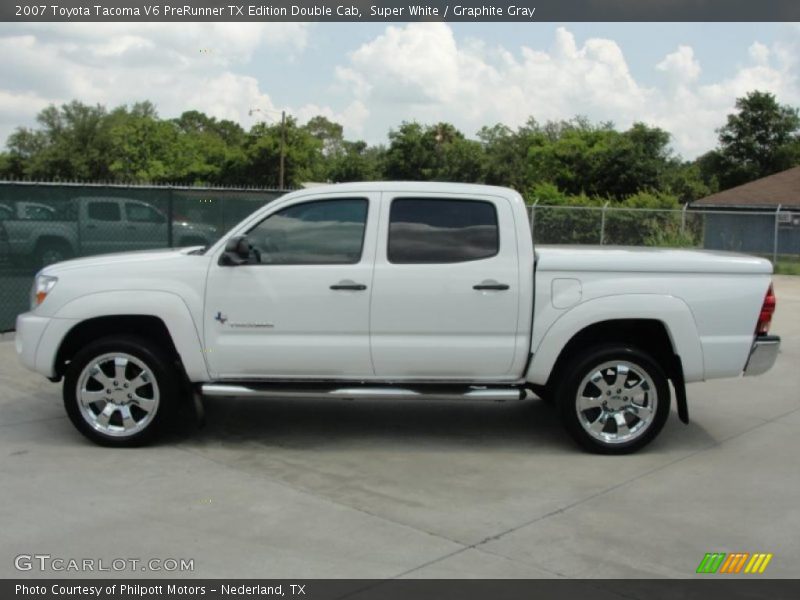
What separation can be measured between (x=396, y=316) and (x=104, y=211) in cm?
663

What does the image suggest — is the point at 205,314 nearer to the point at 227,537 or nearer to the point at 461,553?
the point at 227,537

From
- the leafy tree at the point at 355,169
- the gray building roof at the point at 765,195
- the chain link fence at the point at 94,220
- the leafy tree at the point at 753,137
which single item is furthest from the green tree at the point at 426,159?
the chain link fence at the point at 94,220

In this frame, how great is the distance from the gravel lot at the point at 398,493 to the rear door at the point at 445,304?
2.26ft

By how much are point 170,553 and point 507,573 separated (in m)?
1.71

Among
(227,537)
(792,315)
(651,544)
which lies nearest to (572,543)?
(651,544)

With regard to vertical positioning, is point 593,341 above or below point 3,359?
above

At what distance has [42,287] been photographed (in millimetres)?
6770

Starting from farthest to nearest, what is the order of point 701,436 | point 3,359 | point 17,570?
point 3,359 < point 701,436 < point 17,570

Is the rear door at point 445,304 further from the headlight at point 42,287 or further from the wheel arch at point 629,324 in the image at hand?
the headlight at point 42,287

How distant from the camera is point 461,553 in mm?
4852

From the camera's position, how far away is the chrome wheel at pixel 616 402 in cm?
665

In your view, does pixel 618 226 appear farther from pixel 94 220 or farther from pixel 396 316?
pixel 396 316

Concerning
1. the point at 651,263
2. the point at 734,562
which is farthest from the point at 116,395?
the point at 734,562

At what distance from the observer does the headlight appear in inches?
265
